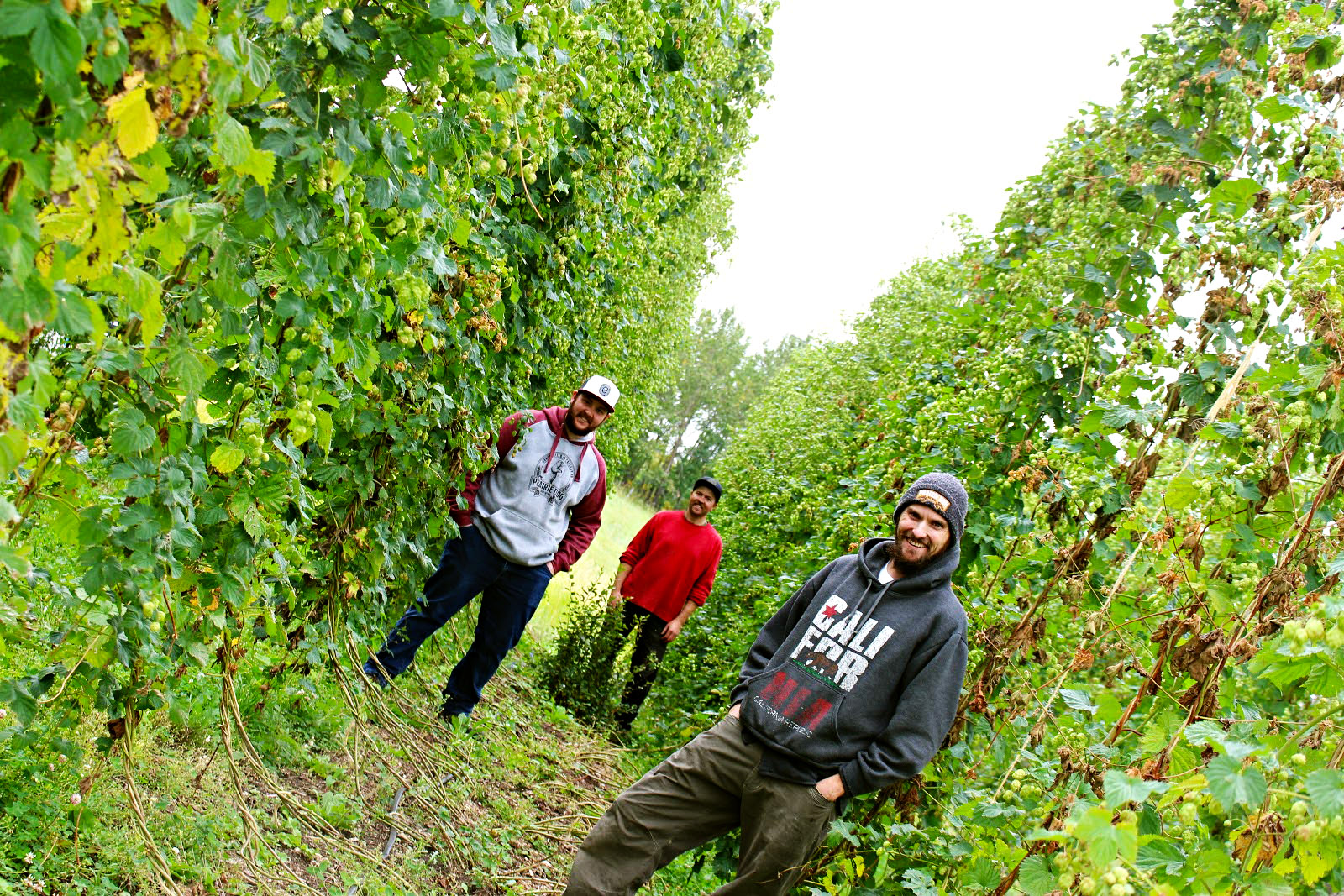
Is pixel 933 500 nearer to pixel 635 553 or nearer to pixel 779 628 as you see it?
pixel 779 628

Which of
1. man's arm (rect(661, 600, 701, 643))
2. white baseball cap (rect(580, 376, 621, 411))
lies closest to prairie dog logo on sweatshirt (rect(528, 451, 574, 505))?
white baseball cap (rect(580, 376, 621, 411))

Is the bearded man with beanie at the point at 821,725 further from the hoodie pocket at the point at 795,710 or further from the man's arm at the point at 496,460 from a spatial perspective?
the man's arm at the point at 496,460

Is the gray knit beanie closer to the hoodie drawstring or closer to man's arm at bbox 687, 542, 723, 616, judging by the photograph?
the hoodie drawstring

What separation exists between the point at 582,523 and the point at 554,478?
41 cm

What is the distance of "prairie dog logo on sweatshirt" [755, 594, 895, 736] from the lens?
9.80 ft

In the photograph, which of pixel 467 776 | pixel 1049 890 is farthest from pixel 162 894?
pixel 1049 890

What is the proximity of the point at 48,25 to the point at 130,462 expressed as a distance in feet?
3.66

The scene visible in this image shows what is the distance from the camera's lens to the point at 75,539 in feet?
6.09

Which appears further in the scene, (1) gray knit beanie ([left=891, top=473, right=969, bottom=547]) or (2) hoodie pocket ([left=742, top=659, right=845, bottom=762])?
(1) gray knit beanie ([left=891, top=473, right=969, bottom=547])

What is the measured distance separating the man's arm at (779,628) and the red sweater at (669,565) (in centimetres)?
323

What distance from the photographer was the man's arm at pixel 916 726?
284 centimetres

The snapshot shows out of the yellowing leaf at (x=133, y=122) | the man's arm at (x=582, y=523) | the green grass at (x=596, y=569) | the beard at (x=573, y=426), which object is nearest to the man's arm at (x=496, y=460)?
the beard at (x=573, y=426)

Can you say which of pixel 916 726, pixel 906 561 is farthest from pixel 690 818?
pixel 906 561

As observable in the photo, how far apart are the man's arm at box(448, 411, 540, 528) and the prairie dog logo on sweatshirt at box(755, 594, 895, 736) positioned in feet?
5.69
